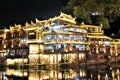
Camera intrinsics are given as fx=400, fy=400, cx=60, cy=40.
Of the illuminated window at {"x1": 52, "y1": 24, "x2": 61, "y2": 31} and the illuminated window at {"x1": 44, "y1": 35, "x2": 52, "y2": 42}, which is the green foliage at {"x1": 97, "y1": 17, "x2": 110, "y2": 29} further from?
the illuminated window at {"x1": 44, "y1": 35, "x2": 52, "y2": 42}

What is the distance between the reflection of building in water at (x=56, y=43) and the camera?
2616 cm

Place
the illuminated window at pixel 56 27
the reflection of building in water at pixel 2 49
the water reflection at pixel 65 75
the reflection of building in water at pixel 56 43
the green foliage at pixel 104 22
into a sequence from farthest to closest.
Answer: the green foliage at pixel 104 22 < the reflection of building in water at pixel 2 49 < the illuminated window at pixel 56 27 < the reflection of building in water at pixel 56 43 < the water reflection at pixel 65 75

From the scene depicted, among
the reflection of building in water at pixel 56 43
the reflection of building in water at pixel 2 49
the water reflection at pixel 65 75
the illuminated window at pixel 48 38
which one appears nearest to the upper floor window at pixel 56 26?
the reflection of building in water at pixel 56 43

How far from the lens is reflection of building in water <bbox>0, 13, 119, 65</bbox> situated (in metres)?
26.2

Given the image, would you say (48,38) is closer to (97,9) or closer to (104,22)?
(104,22)

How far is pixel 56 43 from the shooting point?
26.1 m

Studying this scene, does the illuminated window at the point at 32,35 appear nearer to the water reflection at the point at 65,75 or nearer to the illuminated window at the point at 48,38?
the illuminated window at the point at 48,38

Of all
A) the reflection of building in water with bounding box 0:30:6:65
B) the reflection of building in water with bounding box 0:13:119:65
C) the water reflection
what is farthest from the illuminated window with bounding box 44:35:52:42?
the water reflection

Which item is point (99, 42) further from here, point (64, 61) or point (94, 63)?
point (64, 61)

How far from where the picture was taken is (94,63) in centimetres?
2734

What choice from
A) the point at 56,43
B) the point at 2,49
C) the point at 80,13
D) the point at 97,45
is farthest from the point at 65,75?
the point at 80,13

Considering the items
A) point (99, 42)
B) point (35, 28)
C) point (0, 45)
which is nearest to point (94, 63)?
point (99, 42)

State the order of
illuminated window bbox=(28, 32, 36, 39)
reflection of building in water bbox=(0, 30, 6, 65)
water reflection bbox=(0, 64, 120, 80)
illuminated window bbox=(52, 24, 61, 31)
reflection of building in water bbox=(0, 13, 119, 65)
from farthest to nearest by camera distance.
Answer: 1. reflection of building in water bbox=(0, 30, 6, 65)
2. illuminated window bbox=(52, 24, 61, 31)
3. illuminated window bbox=(28, 32, 36, 39)
4. reflection of building in water bbox=(0, 13, 119, 65)
5. water reflection bbox=(0, 64, 120, 80)

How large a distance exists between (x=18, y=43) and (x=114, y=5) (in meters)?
7.97
